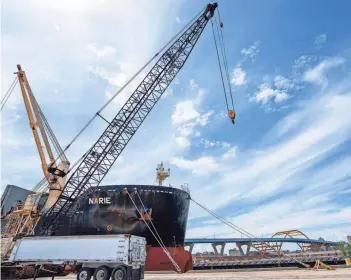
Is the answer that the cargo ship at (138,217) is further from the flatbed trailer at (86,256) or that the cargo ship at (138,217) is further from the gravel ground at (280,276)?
the flatbed trailer at (86,256)

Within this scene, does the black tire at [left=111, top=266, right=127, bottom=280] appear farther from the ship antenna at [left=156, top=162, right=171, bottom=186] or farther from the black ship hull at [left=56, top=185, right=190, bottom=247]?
the ship antenna at [left=156, top=162, right=171, bottom=186]

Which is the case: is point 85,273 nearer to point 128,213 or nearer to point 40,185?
point 128,213

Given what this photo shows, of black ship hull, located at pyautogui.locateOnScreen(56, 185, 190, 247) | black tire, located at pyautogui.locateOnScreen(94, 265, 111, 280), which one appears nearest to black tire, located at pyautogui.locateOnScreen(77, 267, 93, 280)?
black tire, located at pyautogui.locateOnScreen(94, 265, 111, 280)

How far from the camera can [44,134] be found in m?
45.5

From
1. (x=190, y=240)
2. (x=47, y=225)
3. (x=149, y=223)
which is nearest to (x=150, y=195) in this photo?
(x=149, y=223)

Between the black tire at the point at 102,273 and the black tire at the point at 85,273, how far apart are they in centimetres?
66

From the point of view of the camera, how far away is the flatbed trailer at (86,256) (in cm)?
1775

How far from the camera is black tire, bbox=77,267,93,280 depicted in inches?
721

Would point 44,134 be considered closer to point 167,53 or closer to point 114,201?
point 114,201

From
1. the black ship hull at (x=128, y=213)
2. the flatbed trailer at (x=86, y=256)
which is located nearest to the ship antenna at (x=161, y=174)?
the black ship hull at (x=128, y=213)

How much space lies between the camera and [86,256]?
18547 millimetres

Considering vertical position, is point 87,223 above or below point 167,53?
below

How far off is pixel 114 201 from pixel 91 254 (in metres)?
14.5

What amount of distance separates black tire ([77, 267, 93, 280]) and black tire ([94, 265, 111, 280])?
659mm
